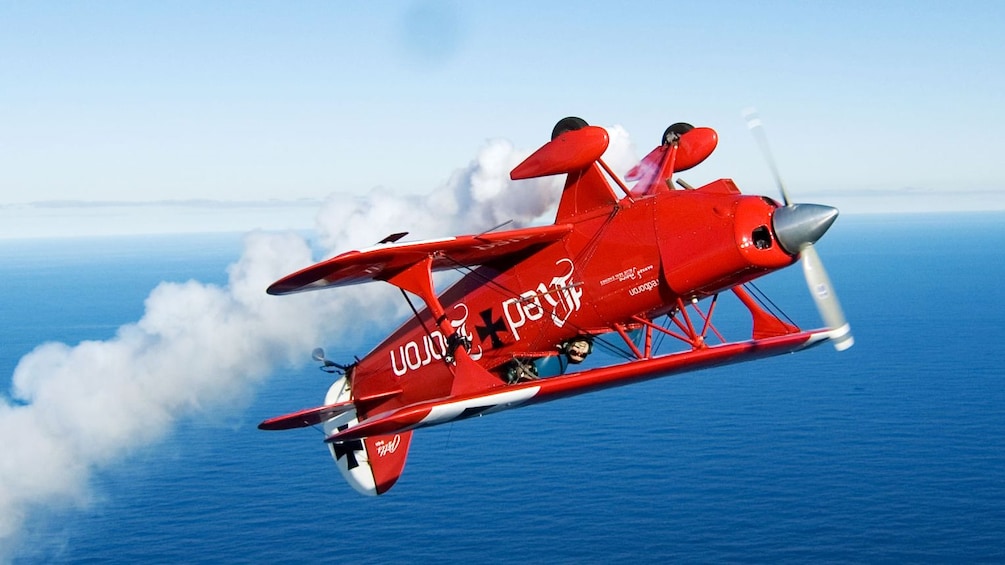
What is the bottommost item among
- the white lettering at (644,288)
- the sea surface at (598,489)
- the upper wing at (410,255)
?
the sea surface at (598,489)

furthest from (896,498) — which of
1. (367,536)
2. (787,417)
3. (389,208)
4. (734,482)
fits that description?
(389,208)

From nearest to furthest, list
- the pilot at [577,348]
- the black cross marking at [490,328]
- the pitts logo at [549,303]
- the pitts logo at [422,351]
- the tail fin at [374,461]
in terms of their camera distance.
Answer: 1. the pitts logo at [549,303]
2. the pilot at [577,348]
3. the black cross marking at [490,328]
4. the pitts logo at [422,351]
5. the tail fin at [374,461]

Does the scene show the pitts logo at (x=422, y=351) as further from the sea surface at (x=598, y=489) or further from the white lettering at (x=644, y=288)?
the sea surface at (x=598, y=489)

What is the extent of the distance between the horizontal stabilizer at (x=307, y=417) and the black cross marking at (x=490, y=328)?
5.34 meters

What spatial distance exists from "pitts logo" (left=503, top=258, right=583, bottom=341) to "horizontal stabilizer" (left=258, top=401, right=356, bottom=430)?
6418mm

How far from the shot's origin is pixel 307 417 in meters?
28.8

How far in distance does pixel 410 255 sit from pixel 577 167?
15.1ft

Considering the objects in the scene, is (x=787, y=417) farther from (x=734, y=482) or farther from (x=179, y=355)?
(x=179, y=355)

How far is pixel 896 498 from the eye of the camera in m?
105

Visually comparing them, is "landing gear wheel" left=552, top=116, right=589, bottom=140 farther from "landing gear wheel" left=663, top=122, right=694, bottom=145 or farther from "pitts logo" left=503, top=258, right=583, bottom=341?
"landing gear wheel" left=663, top=122, right=694, bottom=145

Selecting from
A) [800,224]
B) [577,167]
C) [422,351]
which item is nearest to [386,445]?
[422,351]

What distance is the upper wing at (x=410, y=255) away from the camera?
23.2 m

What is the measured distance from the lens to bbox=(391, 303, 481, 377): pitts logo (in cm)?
2698

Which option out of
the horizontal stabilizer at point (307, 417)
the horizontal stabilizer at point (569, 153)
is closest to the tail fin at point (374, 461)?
the horizontal stabilizer at point (307, 417)
